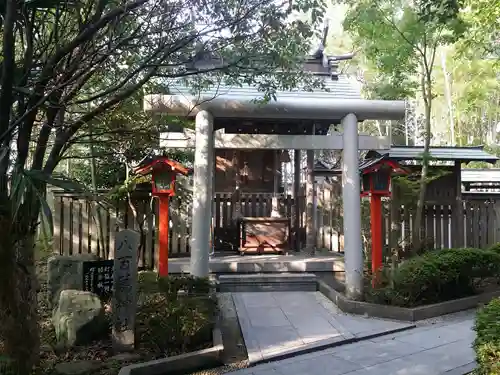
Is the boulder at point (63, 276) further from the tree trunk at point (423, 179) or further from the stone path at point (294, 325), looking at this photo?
the tree trunk at point (423, 179)

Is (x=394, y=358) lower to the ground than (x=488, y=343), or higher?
lower

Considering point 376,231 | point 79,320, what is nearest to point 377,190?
point 376,231

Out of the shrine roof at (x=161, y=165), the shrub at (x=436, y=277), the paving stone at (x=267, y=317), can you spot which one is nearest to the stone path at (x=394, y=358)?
the shrub at (x=436, y=277)

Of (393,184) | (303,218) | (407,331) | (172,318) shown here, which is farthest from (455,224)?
(172,318)

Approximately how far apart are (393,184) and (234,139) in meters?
4.37

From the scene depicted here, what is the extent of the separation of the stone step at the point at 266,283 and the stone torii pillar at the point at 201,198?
143 centimetres

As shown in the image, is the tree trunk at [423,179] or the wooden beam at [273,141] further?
the tree trunk at [423,179]

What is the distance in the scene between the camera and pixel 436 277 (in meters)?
6.76

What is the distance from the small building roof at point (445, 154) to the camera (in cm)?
990

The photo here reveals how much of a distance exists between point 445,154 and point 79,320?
896 centimetres

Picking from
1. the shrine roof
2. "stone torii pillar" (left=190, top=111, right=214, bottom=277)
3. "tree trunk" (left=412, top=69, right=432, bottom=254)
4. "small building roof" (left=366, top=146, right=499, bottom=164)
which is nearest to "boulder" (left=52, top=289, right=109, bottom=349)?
"stone torii pillar" (left=190, top=111, right=214, bottom=277)

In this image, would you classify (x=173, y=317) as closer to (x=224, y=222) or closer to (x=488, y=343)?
(x=488, y=343)

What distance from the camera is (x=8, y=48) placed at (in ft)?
10.1

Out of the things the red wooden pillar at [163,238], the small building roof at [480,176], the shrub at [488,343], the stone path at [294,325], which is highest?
the small building roof at [480,176]
